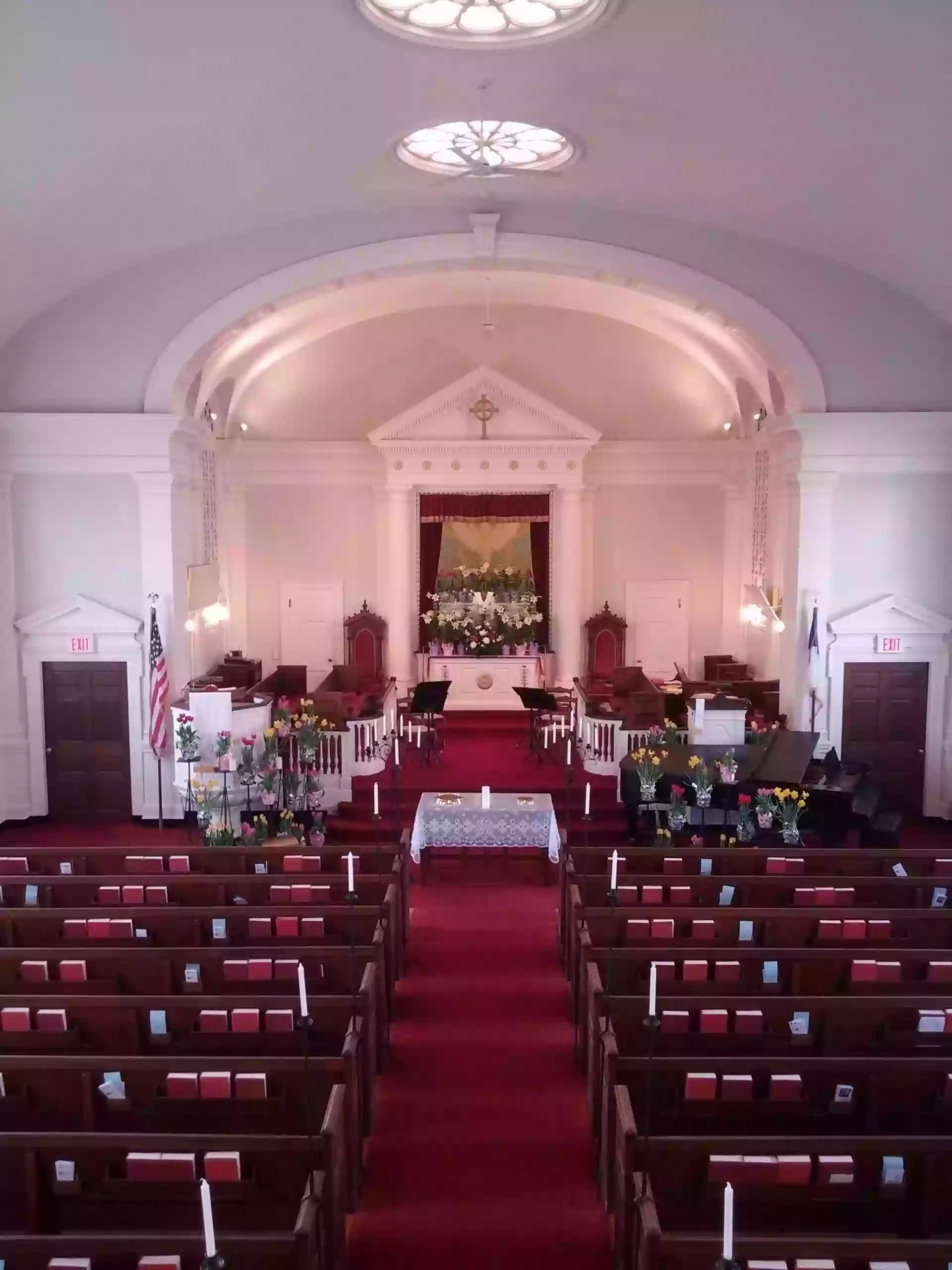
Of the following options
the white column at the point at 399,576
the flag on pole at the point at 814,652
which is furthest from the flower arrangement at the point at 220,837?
the flag on pole at the point at 814,652

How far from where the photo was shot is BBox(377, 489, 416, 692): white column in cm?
1897

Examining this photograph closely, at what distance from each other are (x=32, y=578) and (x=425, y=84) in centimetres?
855

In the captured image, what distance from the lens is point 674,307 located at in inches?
637

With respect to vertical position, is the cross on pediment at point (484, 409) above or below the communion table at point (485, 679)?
above

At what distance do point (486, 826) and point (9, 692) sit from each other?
7.13m

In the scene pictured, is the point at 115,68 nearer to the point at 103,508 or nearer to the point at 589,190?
the point at 589,190

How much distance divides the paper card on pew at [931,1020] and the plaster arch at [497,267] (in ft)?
30.6

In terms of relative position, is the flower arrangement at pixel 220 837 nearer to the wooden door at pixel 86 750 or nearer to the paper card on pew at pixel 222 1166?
the wooden door at pixel 86 750

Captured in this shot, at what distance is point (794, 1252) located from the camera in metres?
4.32

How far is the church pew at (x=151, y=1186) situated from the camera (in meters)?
4.99

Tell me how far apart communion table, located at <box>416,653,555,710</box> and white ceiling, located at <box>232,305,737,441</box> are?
15.7ft

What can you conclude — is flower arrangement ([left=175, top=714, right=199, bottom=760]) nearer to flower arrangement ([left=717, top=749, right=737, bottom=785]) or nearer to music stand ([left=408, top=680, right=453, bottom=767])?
music stand ([left=408, top=680, right=453, bottom=767])

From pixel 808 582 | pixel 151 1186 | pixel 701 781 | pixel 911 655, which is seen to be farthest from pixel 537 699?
pixel 151 1186

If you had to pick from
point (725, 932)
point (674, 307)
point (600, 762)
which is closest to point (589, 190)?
point (674, 307)
